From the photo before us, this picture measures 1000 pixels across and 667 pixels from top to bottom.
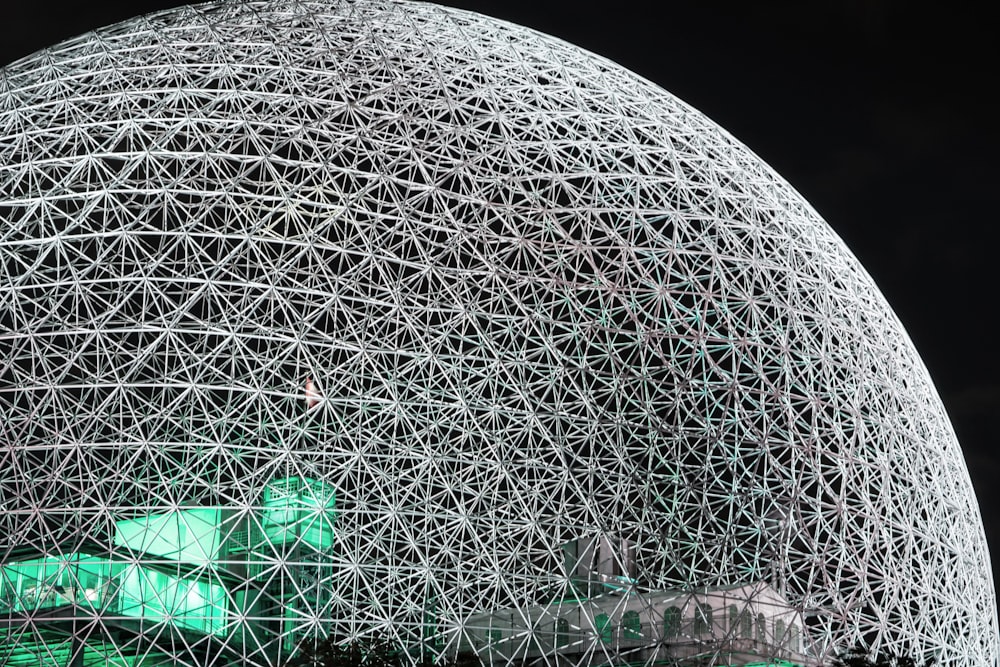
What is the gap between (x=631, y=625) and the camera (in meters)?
27.7

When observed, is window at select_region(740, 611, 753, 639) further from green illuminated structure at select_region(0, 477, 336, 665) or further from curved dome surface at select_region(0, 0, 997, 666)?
green illuminated structure at select_region(0, 477, 336, 665)

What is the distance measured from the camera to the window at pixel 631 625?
27672 millimetres

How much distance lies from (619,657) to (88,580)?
11.8 metres

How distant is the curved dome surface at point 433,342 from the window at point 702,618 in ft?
0.54

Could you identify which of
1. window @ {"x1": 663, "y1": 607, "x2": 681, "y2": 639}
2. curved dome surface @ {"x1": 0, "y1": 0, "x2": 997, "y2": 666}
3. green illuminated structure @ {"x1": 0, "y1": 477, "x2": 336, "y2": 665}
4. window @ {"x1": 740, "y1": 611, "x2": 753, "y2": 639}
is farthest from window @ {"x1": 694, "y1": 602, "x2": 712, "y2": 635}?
green illuminated structure @ {"x1": 0, "y1": 477, "x2": 336, "y2": 665}

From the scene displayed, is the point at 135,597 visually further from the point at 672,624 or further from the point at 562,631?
the point at 672,624

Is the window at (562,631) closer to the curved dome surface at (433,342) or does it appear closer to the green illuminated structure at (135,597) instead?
the curved dome surface at (433,342)

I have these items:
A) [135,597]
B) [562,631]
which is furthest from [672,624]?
[135,597]

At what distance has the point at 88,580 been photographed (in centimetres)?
2736

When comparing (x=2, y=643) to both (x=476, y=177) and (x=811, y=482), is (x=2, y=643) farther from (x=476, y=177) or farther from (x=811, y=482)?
(x=811, y=482)

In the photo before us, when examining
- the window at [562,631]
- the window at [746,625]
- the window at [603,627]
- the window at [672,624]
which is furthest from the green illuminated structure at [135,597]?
the window at [746,625]

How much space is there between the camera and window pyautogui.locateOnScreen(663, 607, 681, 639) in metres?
27.7

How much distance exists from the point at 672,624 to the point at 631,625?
3.05 ft

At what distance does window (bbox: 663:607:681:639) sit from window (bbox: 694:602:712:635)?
39 cm
